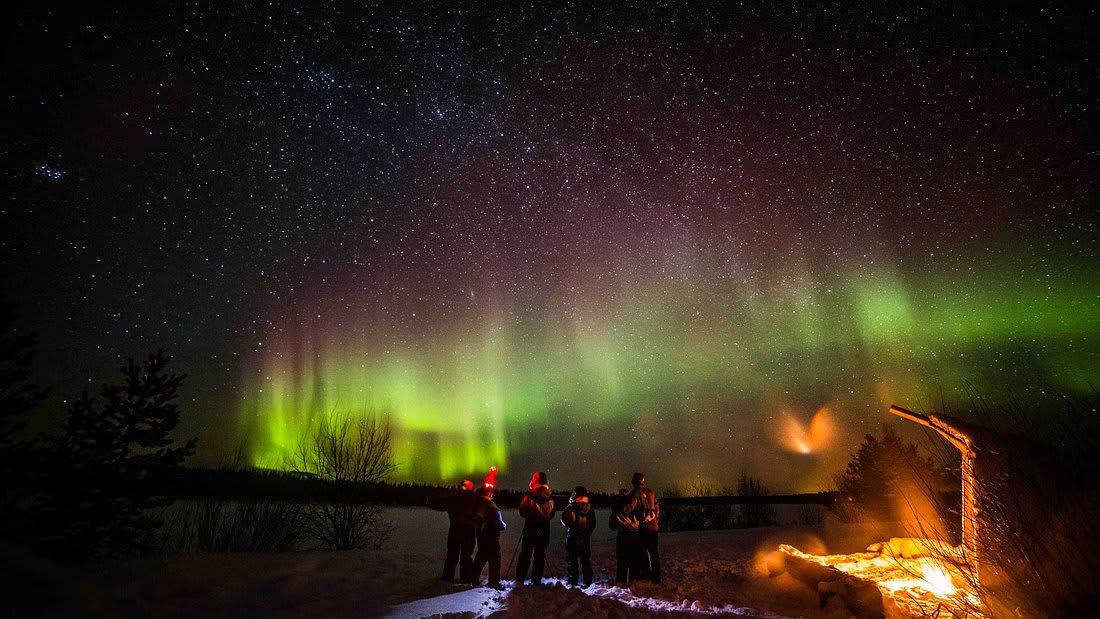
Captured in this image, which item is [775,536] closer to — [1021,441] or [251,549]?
[1021,441]

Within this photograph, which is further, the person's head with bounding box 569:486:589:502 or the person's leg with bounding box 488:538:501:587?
the person's head with bounding box 569:486:589:502

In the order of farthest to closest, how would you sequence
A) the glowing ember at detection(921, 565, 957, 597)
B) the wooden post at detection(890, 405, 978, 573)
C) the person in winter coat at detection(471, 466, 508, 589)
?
the person in winter coat at detection(471, 466, 508, 589) < the glowing ember at detection(921, 565, 957, 597) < the wooden post at detection(890, 405, 978, 573)

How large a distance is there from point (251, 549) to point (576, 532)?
1204 cm

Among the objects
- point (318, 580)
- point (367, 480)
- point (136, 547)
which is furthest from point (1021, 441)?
point (136, 547)

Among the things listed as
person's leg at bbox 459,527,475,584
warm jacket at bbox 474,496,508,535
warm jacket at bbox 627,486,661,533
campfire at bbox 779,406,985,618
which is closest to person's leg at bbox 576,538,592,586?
warm jacket at bbox 627,486,661,533

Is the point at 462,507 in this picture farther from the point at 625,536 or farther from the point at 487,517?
the point at 625,536

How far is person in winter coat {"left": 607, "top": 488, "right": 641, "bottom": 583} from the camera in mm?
10203

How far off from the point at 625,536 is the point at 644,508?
88 cm

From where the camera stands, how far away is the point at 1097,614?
5.18 metres

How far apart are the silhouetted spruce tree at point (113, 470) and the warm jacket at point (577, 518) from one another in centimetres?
1492

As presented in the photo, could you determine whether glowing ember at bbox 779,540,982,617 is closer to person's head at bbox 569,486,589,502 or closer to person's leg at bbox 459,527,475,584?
person's head at bbox 569,486,589,502

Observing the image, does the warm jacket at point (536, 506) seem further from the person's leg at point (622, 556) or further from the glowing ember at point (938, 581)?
the glowing ember at point (938, 581)

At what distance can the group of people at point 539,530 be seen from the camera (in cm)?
961

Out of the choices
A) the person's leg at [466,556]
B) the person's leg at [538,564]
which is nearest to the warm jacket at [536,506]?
the person's leg at [538,564]
